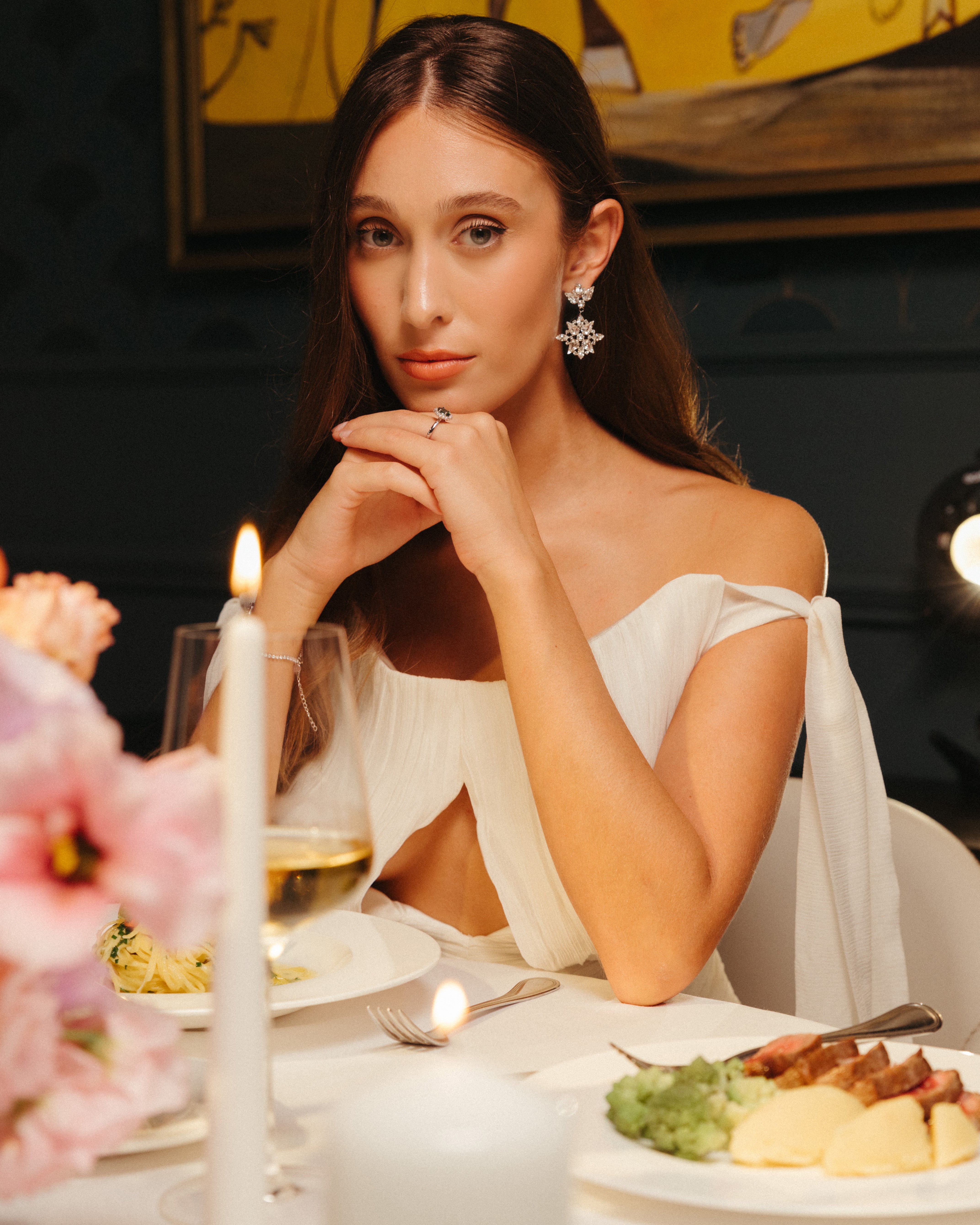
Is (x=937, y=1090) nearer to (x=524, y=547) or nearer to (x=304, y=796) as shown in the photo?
(x=304, y=796)

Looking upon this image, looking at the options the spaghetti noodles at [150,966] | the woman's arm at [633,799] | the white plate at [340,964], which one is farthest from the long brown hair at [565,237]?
the spaghetti noodles at [150,966]

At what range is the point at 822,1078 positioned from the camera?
2.28 feet

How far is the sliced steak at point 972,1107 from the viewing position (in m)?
0.66

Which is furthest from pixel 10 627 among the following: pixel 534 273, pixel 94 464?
pixel 94 464

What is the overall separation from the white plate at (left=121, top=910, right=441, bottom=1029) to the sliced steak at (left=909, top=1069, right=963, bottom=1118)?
0.35 meters

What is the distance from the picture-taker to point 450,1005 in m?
0.75

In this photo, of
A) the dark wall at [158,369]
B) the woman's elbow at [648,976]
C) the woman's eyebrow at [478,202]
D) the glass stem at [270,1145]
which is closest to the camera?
the glass stem at [270,1145]

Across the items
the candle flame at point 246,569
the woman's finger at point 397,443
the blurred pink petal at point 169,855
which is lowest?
the blurred pink petal at point 169,855

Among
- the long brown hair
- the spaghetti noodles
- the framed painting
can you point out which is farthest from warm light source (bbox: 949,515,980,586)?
the spaghetti noodles

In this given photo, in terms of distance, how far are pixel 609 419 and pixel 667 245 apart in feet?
4.09

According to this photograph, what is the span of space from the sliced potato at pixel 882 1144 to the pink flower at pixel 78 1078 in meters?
0.37

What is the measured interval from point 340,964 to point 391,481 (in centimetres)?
53

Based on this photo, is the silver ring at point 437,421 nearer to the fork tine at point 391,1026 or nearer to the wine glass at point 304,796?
the fork tine at point 391,1026

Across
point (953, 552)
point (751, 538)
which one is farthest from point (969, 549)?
point (751, 538)
